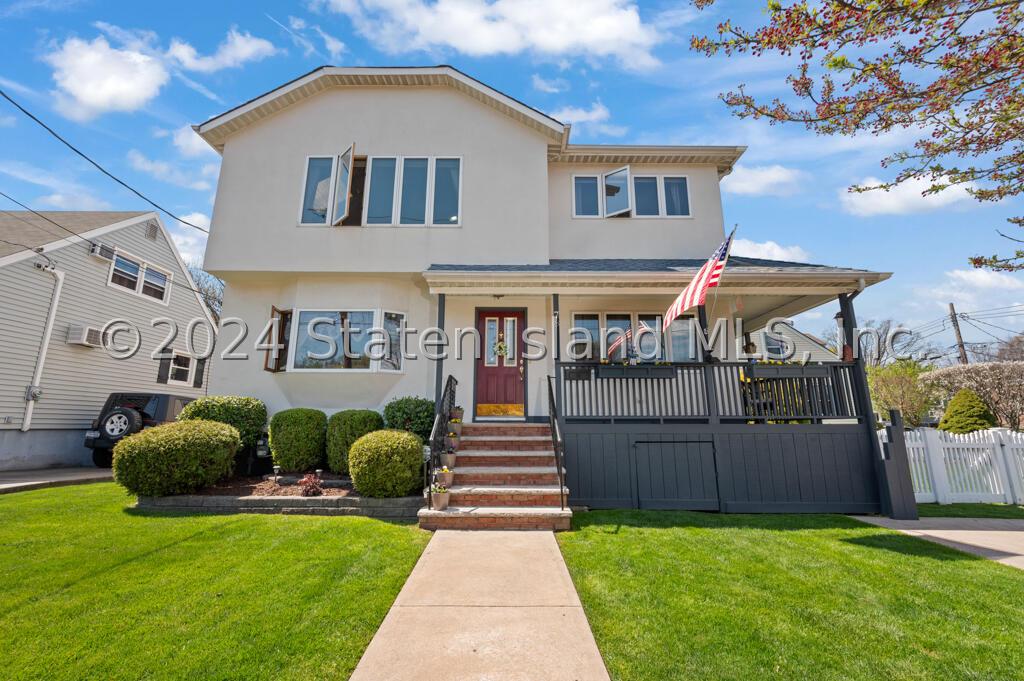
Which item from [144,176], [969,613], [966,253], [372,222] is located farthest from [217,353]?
[966,253]

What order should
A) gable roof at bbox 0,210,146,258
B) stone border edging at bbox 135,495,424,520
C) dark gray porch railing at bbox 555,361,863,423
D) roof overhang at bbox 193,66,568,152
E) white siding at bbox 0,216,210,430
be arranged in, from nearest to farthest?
stone border edging at bbox 135,495,424,520 < dark gray porch railing at bbox 555,361,863,423 < roof overhang at bbox 193,66,568,152 < white siding at bbox 0,216,210,430 < gable roof at bbox 0,210,146,258

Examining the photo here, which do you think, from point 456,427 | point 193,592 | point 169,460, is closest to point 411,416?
point 456,427

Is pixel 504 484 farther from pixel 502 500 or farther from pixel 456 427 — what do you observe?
pixel 456 427

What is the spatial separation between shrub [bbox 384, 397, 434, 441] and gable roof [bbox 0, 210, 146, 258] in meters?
11.4

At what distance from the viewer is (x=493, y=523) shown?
583 cm

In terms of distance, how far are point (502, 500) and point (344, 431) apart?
3.32m

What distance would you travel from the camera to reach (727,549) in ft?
16.5

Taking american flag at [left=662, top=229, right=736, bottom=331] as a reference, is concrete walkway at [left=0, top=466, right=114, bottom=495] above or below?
below

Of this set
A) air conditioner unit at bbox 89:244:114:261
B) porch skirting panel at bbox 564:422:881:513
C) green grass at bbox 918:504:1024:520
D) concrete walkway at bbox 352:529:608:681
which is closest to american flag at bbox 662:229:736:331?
porch skirting panel at bbox 564:422:881:513

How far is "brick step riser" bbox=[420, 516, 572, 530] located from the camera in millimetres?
5781

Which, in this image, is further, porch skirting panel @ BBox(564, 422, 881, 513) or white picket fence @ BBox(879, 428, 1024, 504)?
white picket fence @ BBox(879, 428, 1024, 504)

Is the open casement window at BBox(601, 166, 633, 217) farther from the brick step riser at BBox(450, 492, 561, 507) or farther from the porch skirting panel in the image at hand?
the brick step riser at BBox(450, 492, 561, 507)

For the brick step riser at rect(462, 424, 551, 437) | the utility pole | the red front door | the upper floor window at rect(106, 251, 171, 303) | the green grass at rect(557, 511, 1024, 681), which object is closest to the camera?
the green grass at rect(557, 511, 1024, 681)

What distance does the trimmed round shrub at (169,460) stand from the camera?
6.49 m
